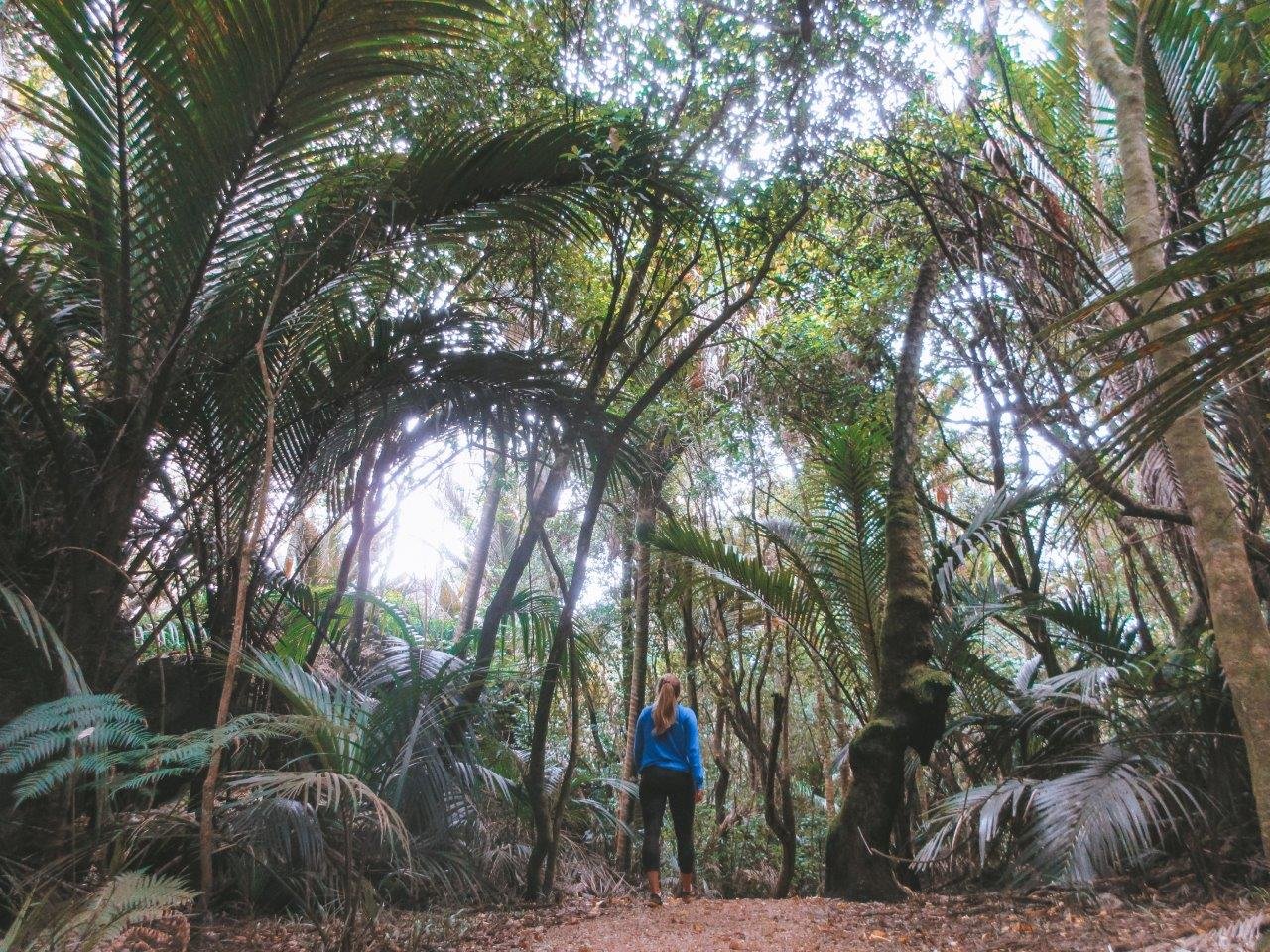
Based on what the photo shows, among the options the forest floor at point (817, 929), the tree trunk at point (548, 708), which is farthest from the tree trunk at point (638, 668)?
the forest floor at point (817, 929)


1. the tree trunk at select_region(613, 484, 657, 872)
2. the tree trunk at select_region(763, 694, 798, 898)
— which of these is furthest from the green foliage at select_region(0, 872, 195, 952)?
the tree trunk at select_region(613, 484, 657, 872)

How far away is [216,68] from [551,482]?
7.92 ft

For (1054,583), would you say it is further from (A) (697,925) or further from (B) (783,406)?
(A) (697,925)

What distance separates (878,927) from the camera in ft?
10.9

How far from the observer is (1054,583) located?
11695mm

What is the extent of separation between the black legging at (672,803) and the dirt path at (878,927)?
2.07ft

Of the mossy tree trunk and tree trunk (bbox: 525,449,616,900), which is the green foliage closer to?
tree trunk (bbox: 525,449,616,900)

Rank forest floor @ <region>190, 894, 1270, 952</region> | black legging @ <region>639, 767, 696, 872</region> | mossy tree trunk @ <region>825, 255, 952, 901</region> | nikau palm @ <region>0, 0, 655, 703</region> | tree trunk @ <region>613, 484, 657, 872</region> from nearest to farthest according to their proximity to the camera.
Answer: forest floor @ <region>190, 894, 1270, 952</region> < nikau palm @ <region>0, 0, 655, 703</region> < mossy tree trunk @ <region>825, 255, 952, 901</region> < black legging @ <region>639, 767, 696, 872</region> < tree trunk @ <region>613, 484, 657, 872</region>

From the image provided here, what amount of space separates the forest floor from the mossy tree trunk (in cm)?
18

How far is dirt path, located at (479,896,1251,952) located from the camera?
113 inches

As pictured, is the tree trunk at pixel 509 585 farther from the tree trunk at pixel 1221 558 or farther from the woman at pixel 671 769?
the tree trunk at pixel 1221 558

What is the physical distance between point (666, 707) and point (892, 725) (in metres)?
1.25

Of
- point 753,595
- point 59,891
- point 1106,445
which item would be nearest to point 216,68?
point 59,891

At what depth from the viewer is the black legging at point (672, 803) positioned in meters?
4.59
